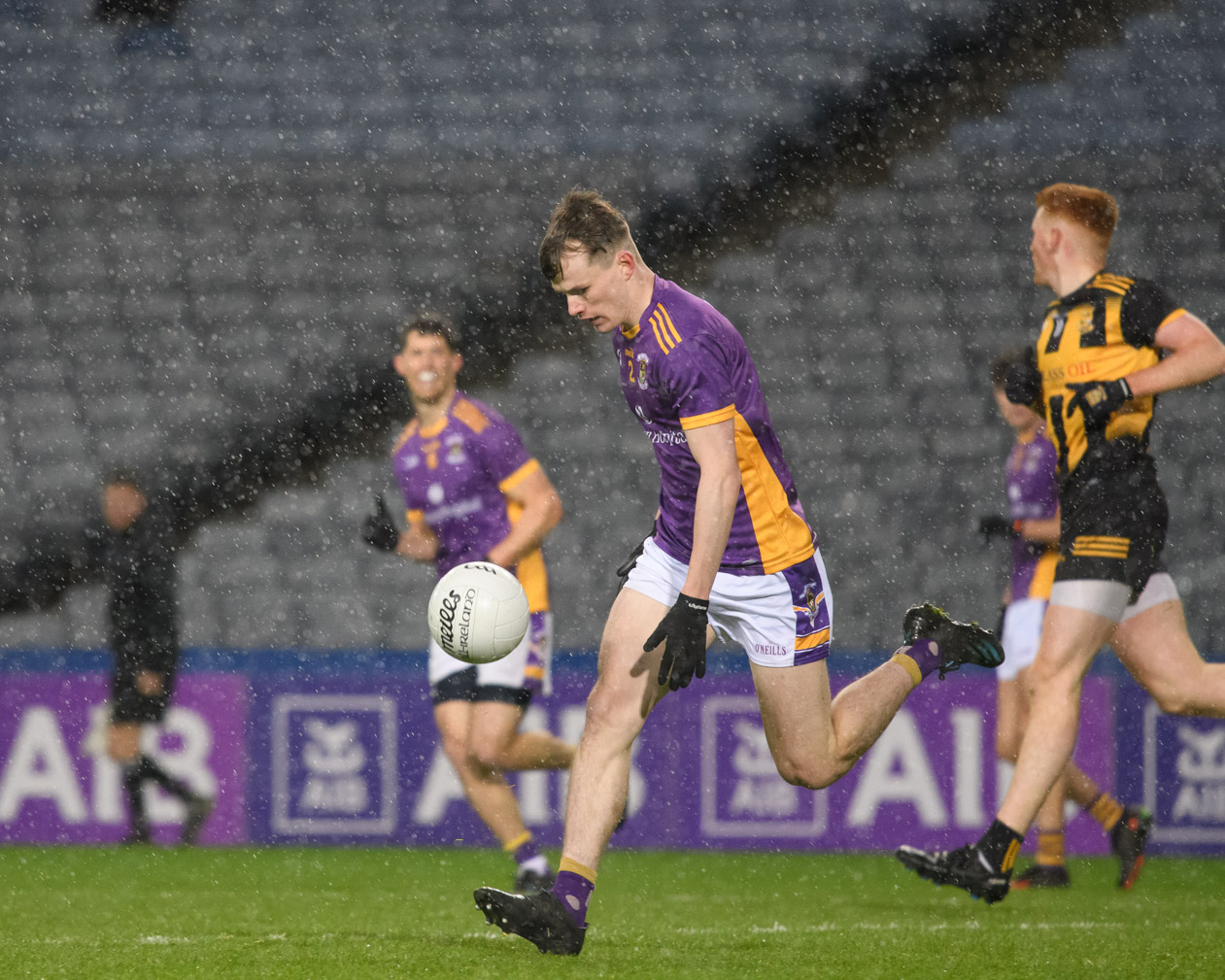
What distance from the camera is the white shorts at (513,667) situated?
5.87 meters

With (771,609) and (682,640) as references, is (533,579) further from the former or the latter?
(682,640)

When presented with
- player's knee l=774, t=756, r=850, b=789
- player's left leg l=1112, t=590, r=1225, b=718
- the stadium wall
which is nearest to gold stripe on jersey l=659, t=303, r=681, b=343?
player's knee l=774, t=756, r=850, b=789

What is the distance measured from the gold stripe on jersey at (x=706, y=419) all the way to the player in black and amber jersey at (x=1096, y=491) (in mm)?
1453

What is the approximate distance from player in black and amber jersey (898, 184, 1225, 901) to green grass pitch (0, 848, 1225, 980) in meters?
0.46

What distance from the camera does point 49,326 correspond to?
35.7 ft

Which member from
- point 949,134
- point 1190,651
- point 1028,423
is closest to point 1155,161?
point 949,134

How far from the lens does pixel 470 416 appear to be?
631cm

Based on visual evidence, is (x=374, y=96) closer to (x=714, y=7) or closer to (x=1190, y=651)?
(x=714, y=7)

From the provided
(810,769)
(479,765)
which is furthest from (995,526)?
(810,769)

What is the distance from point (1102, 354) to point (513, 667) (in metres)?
2.33

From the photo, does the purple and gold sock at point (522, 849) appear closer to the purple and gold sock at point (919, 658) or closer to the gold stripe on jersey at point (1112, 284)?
the purple and gold sock at point (919, 658)

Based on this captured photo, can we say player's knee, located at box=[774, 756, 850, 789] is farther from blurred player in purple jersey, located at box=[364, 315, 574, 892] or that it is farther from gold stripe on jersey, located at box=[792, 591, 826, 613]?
blurred player in purple jersey, located at box=[364, 315, 574, 892]

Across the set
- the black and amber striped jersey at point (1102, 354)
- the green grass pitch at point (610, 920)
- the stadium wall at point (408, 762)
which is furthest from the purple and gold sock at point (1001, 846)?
the stadium wall at point (408, 762)

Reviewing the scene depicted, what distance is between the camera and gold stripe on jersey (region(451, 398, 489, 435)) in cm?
627
